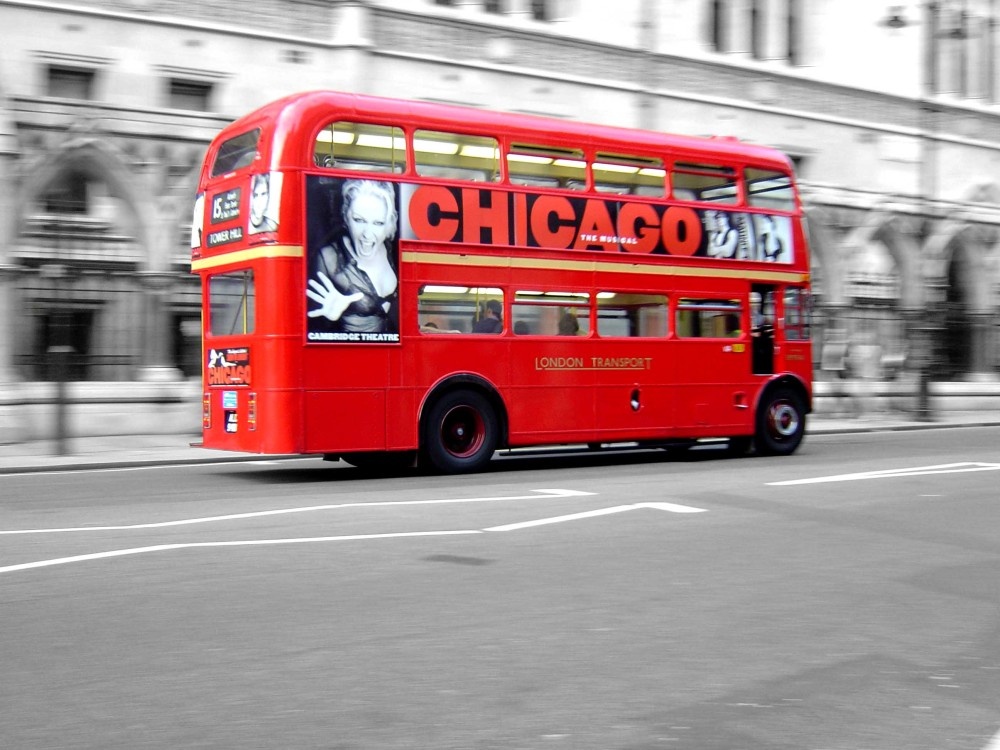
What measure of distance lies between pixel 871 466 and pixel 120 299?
11551 mm

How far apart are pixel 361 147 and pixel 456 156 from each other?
1.16 m

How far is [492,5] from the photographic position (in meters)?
27.8

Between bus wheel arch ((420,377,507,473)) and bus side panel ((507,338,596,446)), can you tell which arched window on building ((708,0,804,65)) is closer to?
bus side panel ((507,338,596,446))

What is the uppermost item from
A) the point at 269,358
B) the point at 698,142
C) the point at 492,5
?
the point at 492,5

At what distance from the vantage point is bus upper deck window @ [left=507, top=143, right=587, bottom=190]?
14914 mm

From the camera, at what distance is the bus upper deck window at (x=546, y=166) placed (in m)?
14.9

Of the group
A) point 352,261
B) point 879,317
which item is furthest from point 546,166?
point 879,317

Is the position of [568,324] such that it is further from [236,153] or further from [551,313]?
[236,153]

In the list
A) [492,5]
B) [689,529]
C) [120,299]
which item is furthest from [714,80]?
[689,529]

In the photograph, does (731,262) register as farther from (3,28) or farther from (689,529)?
(3,28)

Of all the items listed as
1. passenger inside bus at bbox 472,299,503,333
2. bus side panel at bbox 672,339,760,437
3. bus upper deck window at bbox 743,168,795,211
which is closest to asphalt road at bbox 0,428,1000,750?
passenger inside bus at bbox 472,299,503,333

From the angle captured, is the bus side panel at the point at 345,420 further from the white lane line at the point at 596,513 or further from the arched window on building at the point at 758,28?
the arched window on building at the point at 758,28

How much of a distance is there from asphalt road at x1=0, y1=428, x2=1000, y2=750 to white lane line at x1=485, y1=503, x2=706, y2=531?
0.04 m

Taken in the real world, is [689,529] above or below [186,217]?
below
